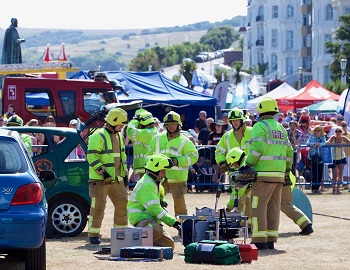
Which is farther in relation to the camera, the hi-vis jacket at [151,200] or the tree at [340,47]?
the tree at [340,47]

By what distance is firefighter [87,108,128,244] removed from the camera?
46.4ft

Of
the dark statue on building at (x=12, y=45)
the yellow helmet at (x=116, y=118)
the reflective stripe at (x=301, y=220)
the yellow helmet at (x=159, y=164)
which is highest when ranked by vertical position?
A: the dark statue on building at (x=12, y=45)

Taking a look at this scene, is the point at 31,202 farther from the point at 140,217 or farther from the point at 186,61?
the point at 186,61

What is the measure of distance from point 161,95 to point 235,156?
15.3 meters

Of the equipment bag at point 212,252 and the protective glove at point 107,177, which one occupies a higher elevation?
the protective glove at point 107,177

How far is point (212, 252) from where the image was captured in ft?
38.3

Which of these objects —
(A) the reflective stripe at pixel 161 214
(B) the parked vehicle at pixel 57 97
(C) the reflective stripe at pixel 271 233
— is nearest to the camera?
(A) the reflective stripe at pixel 161 214

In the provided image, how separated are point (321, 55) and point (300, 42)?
744 inches

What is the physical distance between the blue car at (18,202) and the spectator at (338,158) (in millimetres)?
13961

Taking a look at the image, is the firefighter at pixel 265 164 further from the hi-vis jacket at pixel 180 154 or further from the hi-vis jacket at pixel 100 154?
the hi-vis jacket at pixel 100 154

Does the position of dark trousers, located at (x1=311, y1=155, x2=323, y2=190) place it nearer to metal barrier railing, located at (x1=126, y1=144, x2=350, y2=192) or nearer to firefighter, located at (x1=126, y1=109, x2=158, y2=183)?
metal barrier railing, located at (x1=126, y1=144, x2=350, y2=192)

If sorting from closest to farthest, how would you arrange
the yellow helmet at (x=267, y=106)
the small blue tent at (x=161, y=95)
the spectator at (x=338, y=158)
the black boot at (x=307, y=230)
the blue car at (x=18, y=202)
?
the blue car at (x=18, y=202)
the yellow helmet at (x=267, y=106)
the black boot at (x=307, y=230)
the spectator at (x=338, y=158)
the small blue tent at (x=161, y=95)

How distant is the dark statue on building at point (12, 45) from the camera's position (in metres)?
28.8

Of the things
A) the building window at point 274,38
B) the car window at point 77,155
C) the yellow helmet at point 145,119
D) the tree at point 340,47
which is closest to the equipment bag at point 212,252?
the car window at point 77,155
